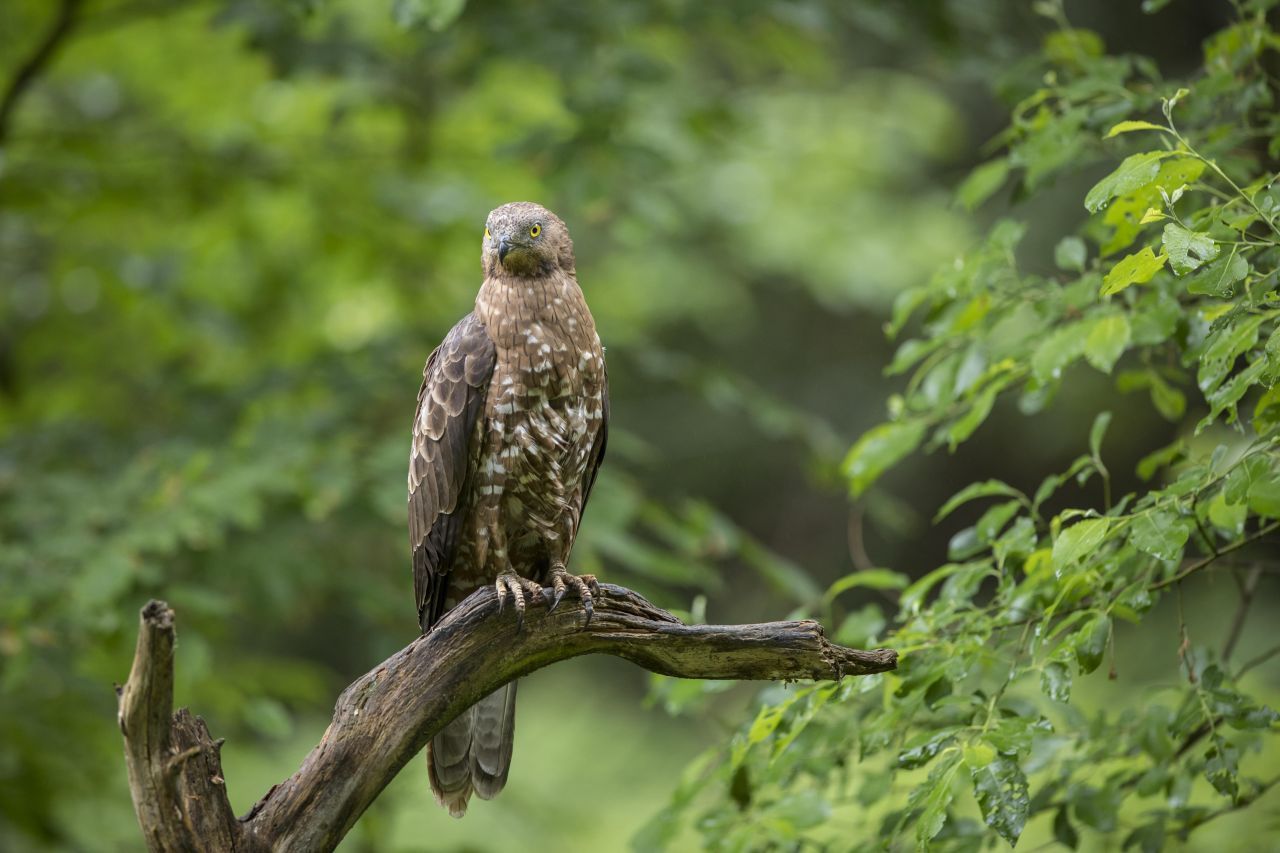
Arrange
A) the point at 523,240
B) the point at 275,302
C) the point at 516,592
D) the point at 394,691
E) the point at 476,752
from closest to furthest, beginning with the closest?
the point at 394,691 → the point at 516,592 → the point at 523,240 → the point at 476,752 → the point at 275,302

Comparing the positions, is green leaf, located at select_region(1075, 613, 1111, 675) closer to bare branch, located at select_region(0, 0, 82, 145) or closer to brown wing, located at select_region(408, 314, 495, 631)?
brown wing, located at select_region(408, 314, 495, 631)

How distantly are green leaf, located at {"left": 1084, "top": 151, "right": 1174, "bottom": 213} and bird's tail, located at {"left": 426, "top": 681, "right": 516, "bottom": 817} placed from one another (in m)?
2.09

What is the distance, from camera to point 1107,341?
2764 mm

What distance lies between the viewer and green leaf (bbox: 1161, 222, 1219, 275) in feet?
6.81

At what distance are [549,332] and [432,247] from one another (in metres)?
2.89

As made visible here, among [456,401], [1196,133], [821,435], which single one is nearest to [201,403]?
[456,401]

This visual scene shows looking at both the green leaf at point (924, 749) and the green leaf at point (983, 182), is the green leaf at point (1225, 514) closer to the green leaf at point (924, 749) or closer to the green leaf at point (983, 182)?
the green leaf at point (924, 749)

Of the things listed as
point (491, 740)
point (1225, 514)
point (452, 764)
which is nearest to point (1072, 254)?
point (1225, 514)

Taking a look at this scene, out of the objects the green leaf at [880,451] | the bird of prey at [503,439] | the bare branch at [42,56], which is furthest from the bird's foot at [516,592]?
the bare branch at [42,56]

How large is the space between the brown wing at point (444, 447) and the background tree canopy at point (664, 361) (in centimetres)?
74

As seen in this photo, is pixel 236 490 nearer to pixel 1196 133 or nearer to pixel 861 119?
pixel 1196 133

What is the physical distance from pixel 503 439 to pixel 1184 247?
185cm

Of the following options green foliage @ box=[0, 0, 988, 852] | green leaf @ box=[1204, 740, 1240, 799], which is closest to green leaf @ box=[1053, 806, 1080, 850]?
green leaf @ box=[1204, 740, 1240, 799]

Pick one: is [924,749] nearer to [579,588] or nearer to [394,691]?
[579,588]
